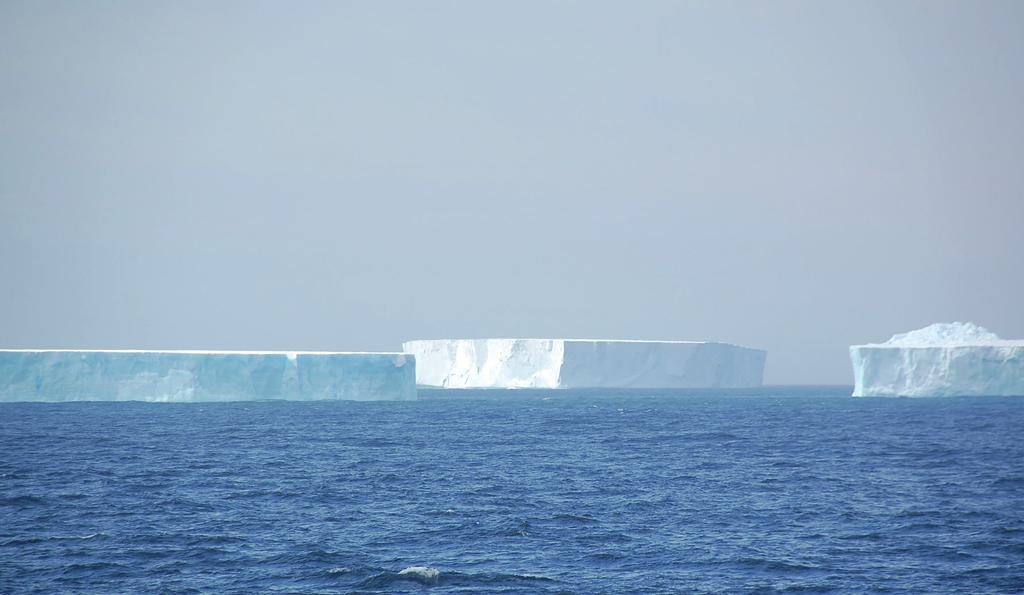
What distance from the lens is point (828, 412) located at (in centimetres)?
5350

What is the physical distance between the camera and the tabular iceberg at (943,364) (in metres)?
55.8

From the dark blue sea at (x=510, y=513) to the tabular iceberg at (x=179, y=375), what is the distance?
11.9 metres

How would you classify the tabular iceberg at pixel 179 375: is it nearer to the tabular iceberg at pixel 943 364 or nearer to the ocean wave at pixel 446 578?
the tabular iceberg at pixel 943 364

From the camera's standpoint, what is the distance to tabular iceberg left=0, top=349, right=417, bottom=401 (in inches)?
1868

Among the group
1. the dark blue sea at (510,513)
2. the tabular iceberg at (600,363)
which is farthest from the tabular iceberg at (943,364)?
the dark blue sea at (510,513)

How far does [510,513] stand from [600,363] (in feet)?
191

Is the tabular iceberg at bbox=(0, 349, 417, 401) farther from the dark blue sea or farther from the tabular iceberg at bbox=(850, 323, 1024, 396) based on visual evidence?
the tabular iceberg at bbox=(850, 323, 1024, 396)

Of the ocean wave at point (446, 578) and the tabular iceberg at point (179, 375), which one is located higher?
the tabular iceberg at point (179, 375)

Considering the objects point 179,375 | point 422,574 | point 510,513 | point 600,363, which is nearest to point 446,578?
point 422,574

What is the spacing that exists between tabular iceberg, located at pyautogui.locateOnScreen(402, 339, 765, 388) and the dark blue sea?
130 feet

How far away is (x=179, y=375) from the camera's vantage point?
49.0 m

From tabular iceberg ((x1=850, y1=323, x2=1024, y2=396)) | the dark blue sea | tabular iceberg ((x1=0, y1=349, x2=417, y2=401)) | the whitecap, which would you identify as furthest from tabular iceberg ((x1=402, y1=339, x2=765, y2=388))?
the whitecap

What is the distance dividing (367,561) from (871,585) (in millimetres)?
6567

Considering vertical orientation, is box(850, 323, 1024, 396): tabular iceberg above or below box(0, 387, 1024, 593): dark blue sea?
above
